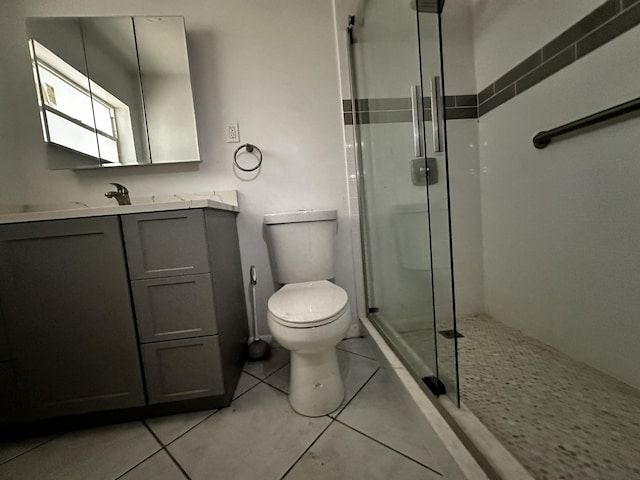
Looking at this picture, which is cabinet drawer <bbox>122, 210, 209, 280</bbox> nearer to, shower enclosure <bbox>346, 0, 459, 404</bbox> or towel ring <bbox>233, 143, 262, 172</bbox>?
towel ring <bbox>233, 143, 262, 172</bbox>

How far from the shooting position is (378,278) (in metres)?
1.34

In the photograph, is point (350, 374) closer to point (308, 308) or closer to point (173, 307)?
point (308, 308)

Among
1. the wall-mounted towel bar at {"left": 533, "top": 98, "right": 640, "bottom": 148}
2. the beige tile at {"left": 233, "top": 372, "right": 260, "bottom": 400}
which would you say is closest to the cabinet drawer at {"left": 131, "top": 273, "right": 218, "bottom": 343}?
the beige tile at {"left": 233, "top": 372, "right": 260, "bottom": 400}

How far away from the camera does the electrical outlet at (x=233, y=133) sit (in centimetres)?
135

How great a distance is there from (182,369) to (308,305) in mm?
503

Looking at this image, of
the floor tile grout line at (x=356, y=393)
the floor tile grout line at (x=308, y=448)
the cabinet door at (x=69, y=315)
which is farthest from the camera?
the floor tile grout line at (x=356, y=393)

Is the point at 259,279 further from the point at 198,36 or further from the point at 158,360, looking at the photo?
the point at 198,36

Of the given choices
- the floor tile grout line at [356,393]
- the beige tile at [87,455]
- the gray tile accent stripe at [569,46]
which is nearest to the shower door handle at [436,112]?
the gray tile accent stripe at [569,46]

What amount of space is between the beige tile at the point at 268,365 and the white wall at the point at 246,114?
19 centimetres

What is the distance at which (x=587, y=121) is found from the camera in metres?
0.86

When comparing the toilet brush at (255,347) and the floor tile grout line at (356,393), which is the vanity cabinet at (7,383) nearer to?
the toilet brush at (255,347)

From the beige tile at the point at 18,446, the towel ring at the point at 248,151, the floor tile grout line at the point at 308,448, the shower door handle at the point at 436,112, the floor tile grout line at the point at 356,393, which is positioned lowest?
the floor tile grout line at the point at 308,448

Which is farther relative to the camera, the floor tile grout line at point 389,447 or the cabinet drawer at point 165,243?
the cabinet drawer at point 165,243

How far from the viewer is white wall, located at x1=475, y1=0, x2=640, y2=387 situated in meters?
0.83
